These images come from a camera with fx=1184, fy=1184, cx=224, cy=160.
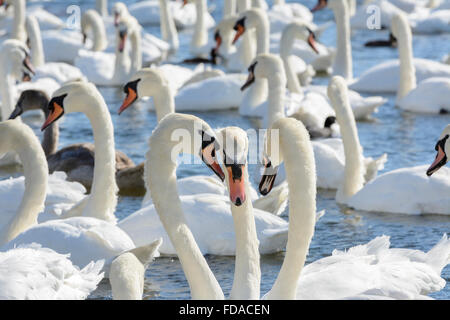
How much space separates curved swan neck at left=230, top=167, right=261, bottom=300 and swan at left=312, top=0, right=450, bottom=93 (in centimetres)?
969

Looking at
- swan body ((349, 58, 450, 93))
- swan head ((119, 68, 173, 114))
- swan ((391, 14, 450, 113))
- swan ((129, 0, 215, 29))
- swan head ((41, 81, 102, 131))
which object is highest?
swan head ((41, 81, 102, 131))

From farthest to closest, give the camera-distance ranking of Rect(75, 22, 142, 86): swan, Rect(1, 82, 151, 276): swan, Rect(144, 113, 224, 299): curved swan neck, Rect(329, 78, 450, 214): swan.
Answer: Rect(75, 22, 142, 86): swan, Rect(329, 78, 450, 214): swan, Rect(1, 82, 151, 276): swan, Rect(144, 113, 224, 299): curved swan neck

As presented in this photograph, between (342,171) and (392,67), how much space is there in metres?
6.03

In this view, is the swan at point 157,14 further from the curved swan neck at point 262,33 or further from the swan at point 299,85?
the swan at point 299,85

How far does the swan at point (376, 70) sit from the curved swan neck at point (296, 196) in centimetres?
966

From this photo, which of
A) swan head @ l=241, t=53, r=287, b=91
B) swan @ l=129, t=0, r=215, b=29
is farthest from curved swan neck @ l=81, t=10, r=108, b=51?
swan head @ l=241, t=53, r=287, b=91

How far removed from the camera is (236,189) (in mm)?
6508

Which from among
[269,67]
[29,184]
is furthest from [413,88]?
[29,184]

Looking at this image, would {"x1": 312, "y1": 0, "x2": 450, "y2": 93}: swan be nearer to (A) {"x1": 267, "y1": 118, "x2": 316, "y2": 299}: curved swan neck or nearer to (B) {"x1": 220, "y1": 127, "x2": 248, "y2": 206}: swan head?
(A) {"x1": 267, "y1": 118, "x2": 316, "y2": 299}: curved swan neck

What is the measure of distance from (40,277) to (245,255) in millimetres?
1237

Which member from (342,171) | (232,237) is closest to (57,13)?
(342,171)

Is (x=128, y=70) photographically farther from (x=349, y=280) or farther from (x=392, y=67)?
(x=349, y=280)

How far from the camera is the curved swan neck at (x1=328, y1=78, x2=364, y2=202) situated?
11.2m
